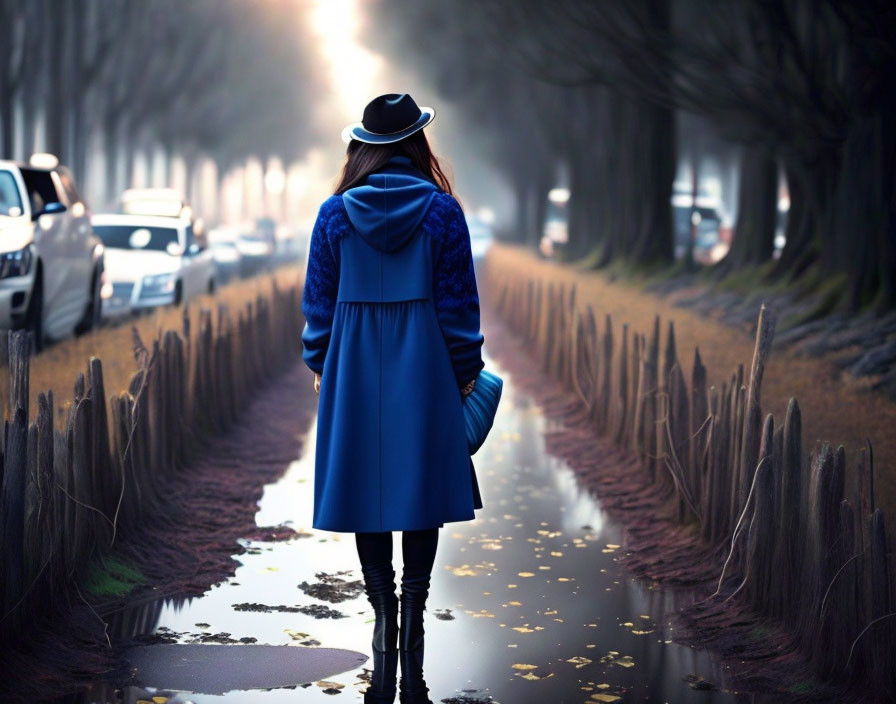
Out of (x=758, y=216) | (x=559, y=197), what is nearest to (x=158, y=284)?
(x=758, y=216)

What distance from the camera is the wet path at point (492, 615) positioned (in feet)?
16.7

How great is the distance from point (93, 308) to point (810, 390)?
8.11 metres

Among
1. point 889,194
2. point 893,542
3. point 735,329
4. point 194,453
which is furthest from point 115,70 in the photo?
point 893,542

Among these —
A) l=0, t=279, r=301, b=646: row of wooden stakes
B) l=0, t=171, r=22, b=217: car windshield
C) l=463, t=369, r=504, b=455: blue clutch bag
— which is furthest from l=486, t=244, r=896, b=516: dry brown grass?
l=0, t=171, r=22, b=217: car windshield

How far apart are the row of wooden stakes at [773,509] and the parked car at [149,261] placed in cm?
1141

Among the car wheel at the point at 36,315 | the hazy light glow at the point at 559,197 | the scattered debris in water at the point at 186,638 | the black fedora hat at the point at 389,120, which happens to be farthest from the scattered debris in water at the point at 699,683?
the hazy light glow at the point at 559,197

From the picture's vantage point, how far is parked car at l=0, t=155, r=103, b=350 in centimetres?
1292

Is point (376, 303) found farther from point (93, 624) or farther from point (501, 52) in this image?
point (501, 52)

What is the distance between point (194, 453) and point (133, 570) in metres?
2.99

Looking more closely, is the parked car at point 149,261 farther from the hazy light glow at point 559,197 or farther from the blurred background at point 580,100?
the hazy light glow at point 559,197

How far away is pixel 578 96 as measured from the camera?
1367 inches

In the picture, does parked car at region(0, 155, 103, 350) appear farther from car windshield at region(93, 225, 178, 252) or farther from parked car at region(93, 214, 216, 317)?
car windshield at region(93, 225, 178, 252)

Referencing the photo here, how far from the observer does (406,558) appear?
5.18 m

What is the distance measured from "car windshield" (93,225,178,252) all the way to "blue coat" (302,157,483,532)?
16.4m
